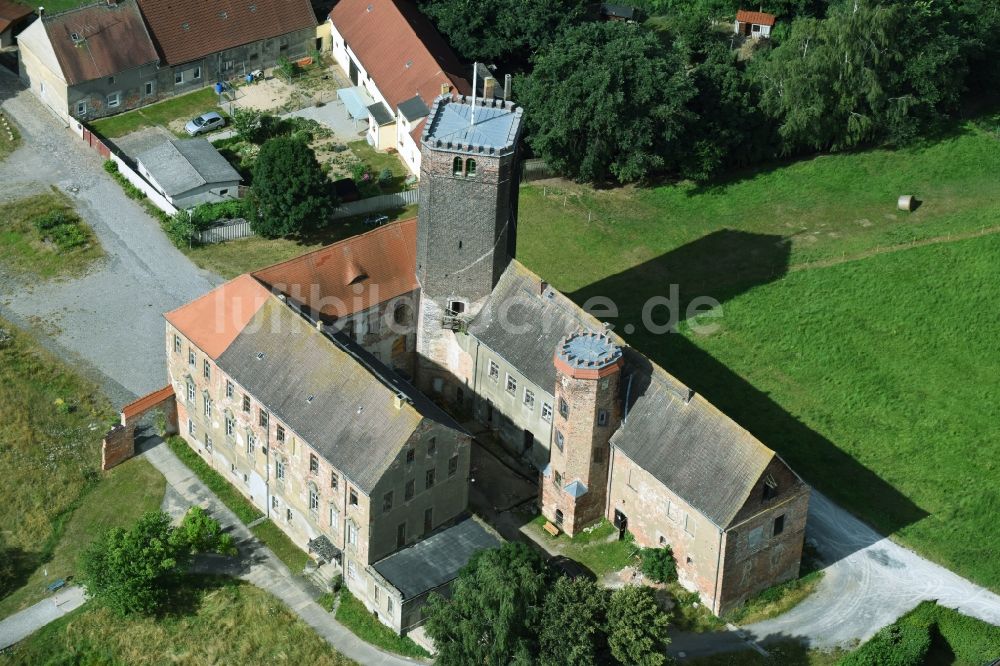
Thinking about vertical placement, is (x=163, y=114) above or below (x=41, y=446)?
above

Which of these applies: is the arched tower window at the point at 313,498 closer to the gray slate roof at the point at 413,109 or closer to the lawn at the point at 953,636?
the lawn at the point at 953,636

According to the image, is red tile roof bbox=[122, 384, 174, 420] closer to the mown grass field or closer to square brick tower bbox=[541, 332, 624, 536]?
square brick tower bbox=[541, 332, 624, 536]

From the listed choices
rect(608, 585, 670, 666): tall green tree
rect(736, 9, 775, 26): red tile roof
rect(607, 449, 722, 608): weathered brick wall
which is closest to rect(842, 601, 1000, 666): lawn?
rect(607, 449, 722, 608): weathered brick wall

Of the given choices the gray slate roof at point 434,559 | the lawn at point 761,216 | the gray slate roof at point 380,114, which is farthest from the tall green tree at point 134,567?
the gray slate roof at point 380,114

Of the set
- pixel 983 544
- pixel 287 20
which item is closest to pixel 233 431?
pixel 983 544

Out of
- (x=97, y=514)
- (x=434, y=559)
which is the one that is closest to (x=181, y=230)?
(x=97, y=514)

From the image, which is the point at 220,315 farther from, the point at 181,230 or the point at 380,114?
the point at 380,114

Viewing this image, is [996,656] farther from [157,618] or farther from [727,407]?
[157,618]
